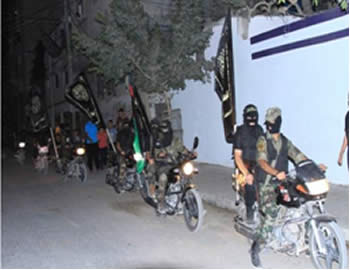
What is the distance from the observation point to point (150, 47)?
13.8 meters

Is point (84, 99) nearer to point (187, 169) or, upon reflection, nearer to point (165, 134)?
point (165, 134)

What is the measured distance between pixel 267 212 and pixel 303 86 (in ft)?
17.1

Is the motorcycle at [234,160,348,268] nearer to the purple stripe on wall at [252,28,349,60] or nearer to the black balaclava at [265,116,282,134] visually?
the black balaclava at [265,116,282,134]

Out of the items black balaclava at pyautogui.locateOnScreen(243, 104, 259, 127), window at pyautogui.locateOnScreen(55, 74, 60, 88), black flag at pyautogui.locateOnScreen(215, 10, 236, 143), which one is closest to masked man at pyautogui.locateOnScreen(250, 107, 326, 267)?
black balaclava at pyautogui.locateOnScreen(243, 104, 259, 127)

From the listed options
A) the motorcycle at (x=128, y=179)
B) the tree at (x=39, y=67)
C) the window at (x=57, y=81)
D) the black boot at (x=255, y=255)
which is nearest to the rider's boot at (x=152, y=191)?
the motorcycle at (x=128, y=179)

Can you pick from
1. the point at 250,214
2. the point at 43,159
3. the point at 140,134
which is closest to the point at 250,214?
the point at 250,214

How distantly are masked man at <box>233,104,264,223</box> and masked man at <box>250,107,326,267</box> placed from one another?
19.5 inches

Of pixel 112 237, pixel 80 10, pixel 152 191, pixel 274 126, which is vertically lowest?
pixel 112 237

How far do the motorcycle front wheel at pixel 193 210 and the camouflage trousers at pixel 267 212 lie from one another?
1.57 metres

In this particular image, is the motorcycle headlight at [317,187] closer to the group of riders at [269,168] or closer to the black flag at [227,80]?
the group of riders at [269,168]

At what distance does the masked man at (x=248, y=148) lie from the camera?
5.69 metres

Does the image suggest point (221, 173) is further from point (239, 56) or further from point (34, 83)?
point (34, 83)

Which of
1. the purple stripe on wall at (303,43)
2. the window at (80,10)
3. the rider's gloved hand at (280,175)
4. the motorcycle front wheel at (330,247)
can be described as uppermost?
the window at (80,10)

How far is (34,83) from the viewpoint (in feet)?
120
